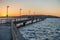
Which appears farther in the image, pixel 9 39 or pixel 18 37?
pixel 9 39

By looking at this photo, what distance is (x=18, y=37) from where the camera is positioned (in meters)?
5.70

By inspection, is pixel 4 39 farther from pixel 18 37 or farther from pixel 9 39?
pixel 18 37

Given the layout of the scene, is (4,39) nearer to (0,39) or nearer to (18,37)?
(0,39)

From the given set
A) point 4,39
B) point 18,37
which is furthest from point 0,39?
point 18,37

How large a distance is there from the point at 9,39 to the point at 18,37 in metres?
7.54

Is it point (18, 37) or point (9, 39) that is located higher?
point (18, 37)

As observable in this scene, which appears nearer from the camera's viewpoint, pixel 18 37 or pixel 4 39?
pixel 18 37

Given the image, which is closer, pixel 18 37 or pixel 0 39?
pixel 18 37

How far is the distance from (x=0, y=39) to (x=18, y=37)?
736cm

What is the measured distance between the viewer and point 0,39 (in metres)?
12.8

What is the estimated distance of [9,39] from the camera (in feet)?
43.0

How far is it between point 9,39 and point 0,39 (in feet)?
2.25

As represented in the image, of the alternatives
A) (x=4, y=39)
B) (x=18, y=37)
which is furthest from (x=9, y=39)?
(x=18, y=37)

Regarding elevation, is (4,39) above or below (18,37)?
below
